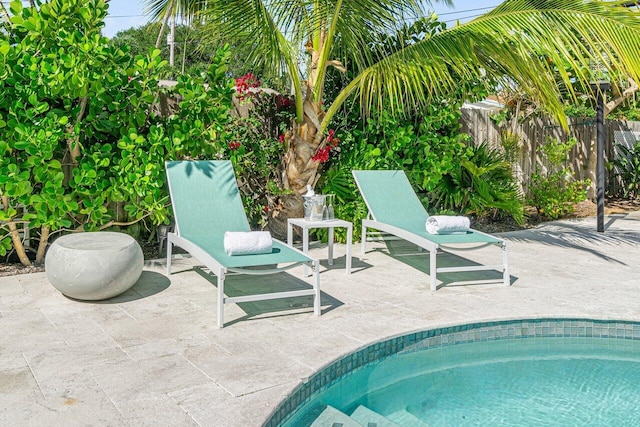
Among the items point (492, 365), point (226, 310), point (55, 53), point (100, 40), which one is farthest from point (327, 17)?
point (492, 365)

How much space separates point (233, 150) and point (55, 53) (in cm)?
224

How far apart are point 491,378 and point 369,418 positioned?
3.68 ft

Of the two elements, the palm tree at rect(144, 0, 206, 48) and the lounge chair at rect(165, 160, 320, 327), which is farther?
the palm tree at rect(144, 0, 206, 48)

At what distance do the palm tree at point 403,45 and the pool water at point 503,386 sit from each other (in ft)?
8.18

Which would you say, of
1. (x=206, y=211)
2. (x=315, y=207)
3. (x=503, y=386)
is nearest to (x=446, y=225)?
(x=315, y=207)

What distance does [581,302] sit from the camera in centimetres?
531

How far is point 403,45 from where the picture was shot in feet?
25.8

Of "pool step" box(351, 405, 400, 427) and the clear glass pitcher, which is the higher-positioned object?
the clear glass pitcher

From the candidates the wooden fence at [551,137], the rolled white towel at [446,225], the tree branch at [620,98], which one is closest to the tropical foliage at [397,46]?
the rolled white towel at [446,225]

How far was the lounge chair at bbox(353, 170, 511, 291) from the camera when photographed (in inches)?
235

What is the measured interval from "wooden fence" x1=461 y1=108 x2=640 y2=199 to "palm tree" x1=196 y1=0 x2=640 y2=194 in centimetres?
320

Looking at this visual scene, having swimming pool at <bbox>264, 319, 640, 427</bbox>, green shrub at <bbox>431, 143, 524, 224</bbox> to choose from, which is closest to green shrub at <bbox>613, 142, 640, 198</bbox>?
green shrub at <bbox>431, 143, 524, 224</bbox>

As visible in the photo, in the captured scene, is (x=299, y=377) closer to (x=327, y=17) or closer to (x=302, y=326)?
(x=302, y=326)

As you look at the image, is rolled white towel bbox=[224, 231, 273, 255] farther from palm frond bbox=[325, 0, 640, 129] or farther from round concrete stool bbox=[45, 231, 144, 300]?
palm frond bbox=[325, 0, 640, 129]
